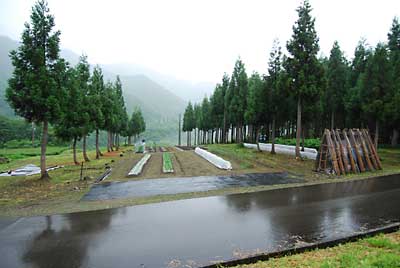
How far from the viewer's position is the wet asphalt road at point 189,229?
5.16m

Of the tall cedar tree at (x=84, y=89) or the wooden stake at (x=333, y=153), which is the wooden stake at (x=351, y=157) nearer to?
the wooden stake at (x=333, y=153)

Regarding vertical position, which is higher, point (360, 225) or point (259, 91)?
point (259, 91)

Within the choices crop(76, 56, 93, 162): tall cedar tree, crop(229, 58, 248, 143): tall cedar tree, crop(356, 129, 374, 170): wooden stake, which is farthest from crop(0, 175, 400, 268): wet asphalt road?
crop(229, 58, 248, 143): tall cedar tree

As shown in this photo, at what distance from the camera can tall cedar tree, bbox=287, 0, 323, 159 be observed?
67.4 ft

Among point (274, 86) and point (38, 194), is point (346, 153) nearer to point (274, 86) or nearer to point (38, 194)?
point (274, 86)

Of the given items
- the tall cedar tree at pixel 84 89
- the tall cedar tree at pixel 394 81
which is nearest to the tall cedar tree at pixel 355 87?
the tall cedar tree at pixel 394 81

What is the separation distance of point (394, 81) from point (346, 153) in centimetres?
1214

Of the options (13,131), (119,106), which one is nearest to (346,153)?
(119,106)

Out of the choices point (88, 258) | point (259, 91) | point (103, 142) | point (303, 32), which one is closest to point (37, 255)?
point (88, 258)

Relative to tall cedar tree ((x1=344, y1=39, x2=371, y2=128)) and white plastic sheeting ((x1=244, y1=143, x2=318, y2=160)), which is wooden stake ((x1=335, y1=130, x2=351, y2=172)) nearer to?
white plastic sheeting ((x1=244, y1=143, x2=318, y2=160))

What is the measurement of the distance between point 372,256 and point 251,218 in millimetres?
3200

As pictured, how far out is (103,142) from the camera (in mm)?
84938

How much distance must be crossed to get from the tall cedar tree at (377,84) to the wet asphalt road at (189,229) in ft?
44.2

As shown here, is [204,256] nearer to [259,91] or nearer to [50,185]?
[50,185]
